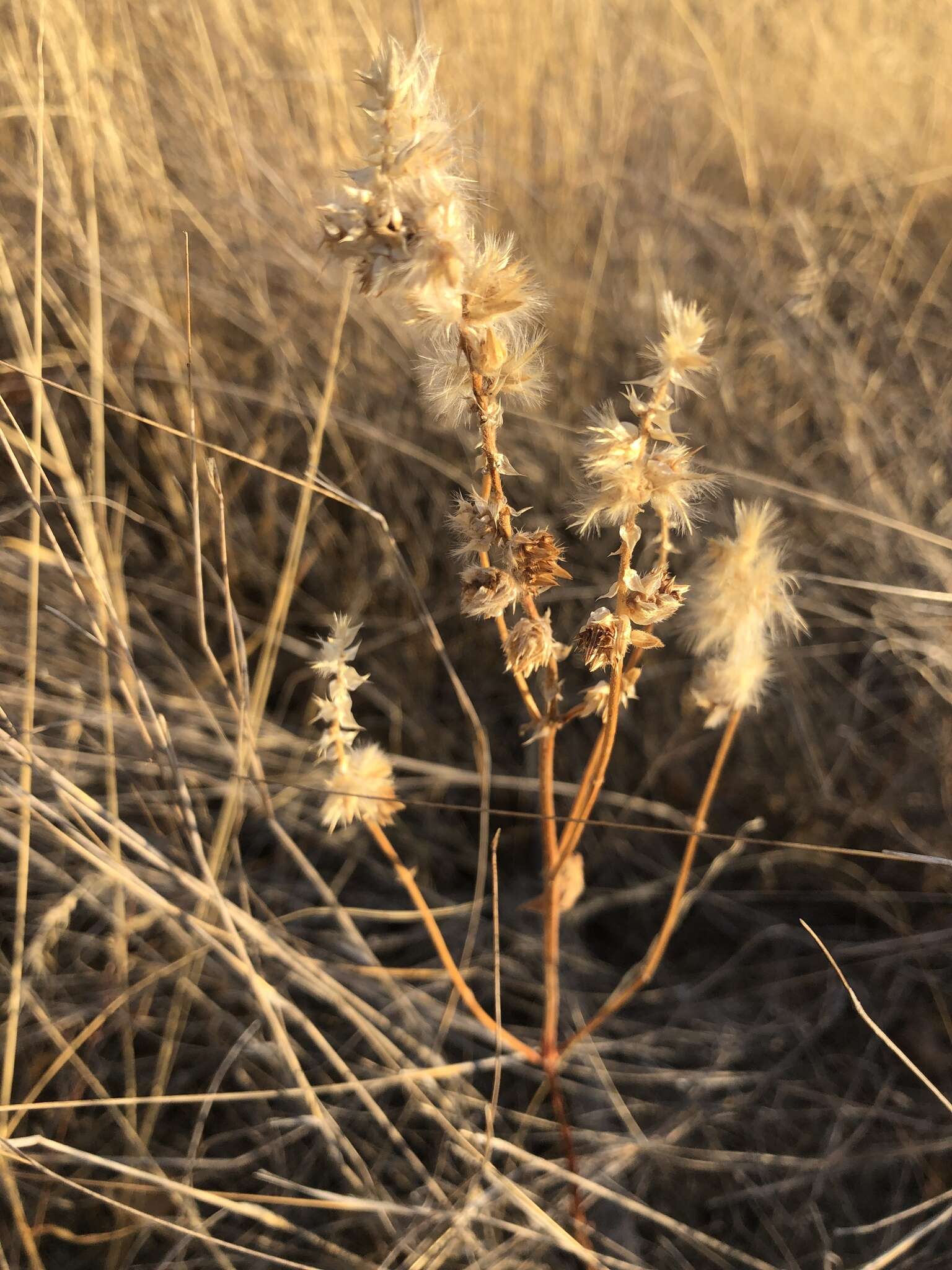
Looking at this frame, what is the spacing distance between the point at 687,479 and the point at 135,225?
1.37m

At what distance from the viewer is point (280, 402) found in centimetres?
145

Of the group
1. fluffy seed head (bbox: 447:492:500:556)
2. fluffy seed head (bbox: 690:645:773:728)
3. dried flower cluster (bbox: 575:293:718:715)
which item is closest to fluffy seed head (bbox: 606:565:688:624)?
dried flower cluster (bbox: 575:293:718:715)

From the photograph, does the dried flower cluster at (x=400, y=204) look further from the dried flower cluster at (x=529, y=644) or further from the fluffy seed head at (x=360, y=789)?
the fluffy seed head at (x=360, y=789)

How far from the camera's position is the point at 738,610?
816 mm

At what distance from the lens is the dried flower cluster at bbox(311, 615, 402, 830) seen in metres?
0.76

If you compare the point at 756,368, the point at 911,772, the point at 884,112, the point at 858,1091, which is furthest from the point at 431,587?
the point at 884,112

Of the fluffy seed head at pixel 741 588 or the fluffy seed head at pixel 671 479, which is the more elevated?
the fluffy seed head at pixel 671 479

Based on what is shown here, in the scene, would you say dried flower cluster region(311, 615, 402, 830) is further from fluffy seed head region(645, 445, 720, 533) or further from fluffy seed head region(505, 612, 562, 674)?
fluffy seed head region(645, 445, 720, 533)

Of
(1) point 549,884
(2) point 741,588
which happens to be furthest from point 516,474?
(1) point 549,884

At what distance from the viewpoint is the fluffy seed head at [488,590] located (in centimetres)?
63

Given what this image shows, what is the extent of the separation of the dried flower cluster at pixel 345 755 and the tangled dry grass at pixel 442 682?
0.16m

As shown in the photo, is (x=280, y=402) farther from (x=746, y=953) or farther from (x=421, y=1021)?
(x=746, y=953)

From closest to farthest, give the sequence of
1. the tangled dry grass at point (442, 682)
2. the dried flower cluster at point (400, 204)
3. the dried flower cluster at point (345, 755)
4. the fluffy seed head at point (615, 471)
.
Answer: the dried flower cluster at point (400, 204), the fluffy seed head at point (615, 471), the dried flower cluster at point (345, 755), the tangled dry grass at point (442, 682)

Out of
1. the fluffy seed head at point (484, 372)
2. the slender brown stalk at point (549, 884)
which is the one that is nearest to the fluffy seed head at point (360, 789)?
the slender brown stalk at point (549, 884)
